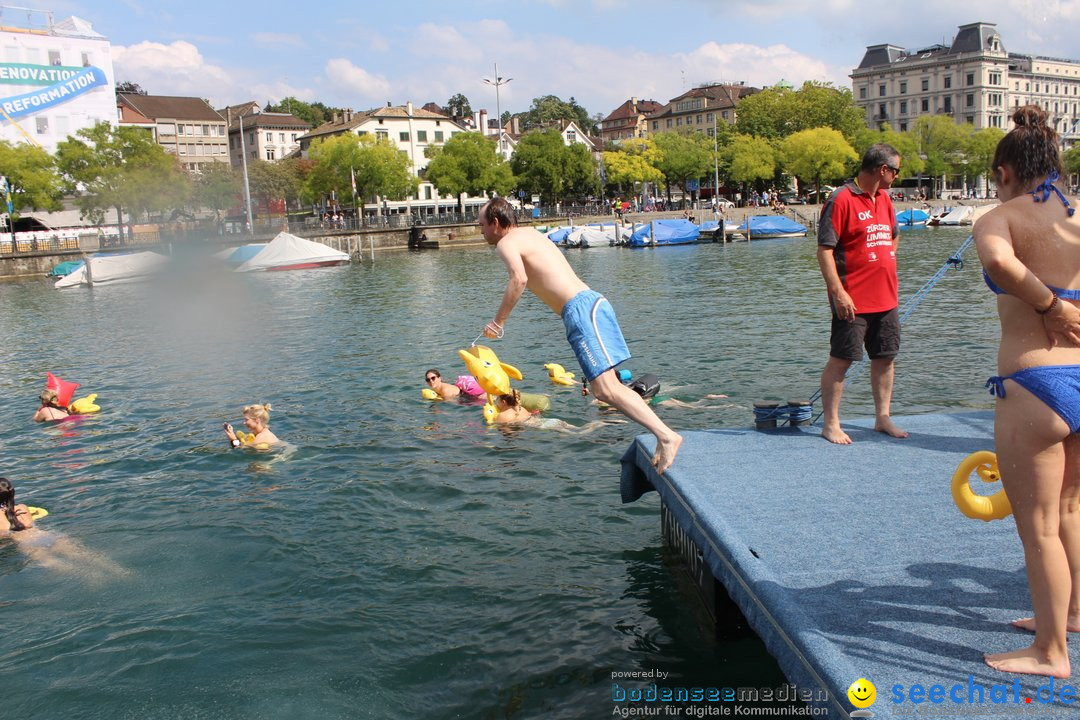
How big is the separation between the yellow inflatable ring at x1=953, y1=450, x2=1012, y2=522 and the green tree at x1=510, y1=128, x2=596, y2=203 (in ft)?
324

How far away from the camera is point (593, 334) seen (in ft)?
20.5

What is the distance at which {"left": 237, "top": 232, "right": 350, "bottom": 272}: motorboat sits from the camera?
54219mm

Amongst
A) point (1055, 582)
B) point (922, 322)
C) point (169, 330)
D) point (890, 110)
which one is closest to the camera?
point (1055, 582)

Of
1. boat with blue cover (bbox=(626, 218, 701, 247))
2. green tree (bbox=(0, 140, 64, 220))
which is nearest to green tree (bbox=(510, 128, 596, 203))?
boat with blue cover (bbox=(626, 218, 701, 247))

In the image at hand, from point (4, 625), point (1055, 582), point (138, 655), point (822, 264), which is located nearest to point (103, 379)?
point (4, 625)

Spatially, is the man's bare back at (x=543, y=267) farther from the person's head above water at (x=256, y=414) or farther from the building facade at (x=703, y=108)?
the building facade at (x=703, y=108)

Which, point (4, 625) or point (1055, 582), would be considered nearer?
point (1055, 582)

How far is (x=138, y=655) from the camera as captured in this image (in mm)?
6535

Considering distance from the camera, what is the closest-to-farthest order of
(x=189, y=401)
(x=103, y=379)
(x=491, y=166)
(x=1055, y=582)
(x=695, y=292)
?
(x=1055, y=582) → (x=189, y=401) → (x=103, y=379) → (x=695, y=292) → (x=491, y=166)

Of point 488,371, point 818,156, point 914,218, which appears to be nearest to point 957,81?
point 818,156

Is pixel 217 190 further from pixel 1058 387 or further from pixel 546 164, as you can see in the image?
pixel 1058 387

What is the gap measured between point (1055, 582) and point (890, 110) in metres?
157

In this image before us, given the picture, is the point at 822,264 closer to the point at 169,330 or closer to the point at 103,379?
the point at 103,379

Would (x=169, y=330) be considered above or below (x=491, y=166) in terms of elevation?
below
